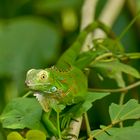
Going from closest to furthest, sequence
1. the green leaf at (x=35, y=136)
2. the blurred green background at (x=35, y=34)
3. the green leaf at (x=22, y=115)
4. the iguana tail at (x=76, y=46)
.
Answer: the green leaf at (x=35, y=136)
the green leaf at (x=22, y=115)
the iguana tail at (x=76, y=46)
the blurred green background at (x=35, y=34)

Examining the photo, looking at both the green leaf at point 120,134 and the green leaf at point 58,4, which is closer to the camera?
the green leaf at point 120,134

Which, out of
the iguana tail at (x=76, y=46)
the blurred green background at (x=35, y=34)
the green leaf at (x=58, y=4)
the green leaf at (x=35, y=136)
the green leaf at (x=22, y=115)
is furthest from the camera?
the green leaf at (x=58, y=4)

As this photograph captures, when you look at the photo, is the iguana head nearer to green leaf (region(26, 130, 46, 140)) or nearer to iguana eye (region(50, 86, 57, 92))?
iguana eye (region(50, 86, 57, 92))

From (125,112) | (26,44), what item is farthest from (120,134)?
(26,44)

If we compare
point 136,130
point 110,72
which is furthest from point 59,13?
point 136,130

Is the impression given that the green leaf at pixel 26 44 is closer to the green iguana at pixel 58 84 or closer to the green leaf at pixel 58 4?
the green leaf at pixel 58 4

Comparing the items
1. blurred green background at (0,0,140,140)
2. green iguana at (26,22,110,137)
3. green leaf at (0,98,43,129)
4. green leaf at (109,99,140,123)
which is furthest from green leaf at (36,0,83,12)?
green leaf at (109,99,140,123)

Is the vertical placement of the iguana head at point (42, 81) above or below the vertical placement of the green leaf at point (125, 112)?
above

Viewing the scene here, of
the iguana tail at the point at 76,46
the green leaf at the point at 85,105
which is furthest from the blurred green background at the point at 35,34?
the green leaf at the point at 85,105
